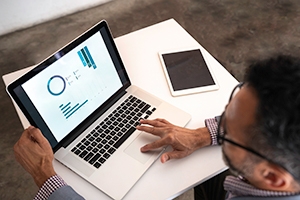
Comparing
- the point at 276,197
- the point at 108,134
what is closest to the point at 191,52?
the point at 108,134

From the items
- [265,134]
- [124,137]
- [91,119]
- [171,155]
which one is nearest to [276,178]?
[265,134]

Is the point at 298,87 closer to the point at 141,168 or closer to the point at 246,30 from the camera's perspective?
the point at 141,168

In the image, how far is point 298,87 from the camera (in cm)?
64

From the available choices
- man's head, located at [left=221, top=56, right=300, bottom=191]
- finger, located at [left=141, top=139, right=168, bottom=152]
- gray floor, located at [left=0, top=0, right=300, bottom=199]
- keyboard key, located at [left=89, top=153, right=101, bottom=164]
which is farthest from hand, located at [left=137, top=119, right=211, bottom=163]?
gray floor, located at [left=0, top=0, right=300, bottom=199]

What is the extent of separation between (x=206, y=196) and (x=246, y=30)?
174cm

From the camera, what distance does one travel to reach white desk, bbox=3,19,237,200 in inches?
38.3

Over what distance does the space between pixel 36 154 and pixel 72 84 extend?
0.24 metres

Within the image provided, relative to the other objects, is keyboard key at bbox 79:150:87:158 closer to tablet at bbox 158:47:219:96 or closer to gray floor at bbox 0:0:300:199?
tablet at bbox 158:47:219:96

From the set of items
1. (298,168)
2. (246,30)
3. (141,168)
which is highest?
(298,168)

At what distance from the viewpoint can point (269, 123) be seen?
2.10 ft

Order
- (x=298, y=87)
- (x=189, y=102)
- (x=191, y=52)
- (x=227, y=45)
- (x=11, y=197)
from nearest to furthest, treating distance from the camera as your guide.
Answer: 1. (x=298, y=87)
2. (x=189, y=102)
3. (x=191, y=52)
4. (x=11, y=197)
5. (x=227, y=45)

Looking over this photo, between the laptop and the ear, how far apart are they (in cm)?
38

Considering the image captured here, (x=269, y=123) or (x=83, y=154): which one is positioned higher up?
(x=269, y=123)

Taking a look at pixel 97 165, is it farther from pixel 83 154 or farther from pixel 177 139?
pixel 177 139
